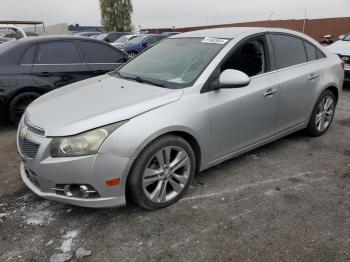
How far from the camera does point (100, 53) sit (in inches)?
248

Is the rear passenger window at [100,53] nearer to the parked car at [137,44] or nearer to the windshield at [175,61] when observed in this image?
the windshield at [175,61]

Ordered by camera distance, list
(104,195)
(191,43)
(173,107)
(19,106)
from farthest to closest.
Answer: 1. (19,106)
2. (191,43)
3. (173,107)
4. (104,195)

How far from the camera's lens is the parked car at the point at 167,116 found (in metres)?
2.75

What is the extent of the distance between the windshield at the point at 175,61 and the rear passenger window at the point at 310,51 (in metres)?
1.54

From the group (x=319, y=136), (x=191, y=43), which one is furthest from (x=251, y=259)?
(x=319, y=136)

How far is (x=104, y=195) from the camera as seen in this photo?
112 inches

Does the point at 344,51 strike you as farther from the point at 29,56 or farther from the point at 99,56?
the point at 29,56

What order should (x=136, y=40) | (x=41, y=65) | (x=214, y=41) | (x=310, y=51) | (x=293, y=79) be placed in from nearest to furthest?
(x=214, y=41), (x=293, y=79), (x=310, y=51), (x=41, y=65), (x=136, y=40)

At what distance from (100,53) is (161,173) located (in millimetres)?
3858

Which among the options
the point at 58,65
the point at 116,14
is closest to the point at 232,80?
the point at 58,65

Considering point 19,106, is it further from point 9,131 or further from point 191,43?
point 191,43

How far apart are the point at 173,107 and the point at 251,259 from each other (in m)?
1.37

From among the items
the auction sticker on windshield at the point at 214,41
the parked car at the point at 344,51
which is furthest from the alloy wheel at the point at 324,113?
the parked car at the point at 344,51

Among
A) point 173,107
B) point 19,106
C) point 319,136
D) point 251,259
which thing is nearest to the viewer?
point 251,259
